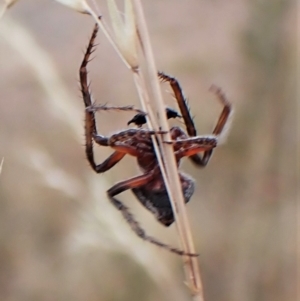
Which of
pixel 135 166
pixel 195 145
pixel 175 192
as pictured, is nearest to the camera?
pixel 175 192

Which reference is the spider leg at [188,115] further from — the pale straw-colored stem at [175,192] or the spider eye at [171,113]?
the pale straw-colored stem at [175,192]

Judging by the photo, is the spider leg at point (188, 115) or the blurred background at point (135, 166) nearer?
the spider leg at point (188, 115)

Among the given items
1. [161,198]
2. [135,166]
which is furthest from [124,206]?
[135,166]

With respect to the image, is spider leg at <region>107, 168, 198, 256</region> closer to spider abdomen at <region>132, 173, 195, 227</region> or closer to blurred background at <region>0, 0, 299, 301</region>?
→ spider abdomen at <region>132, 173, 195, 227</region>

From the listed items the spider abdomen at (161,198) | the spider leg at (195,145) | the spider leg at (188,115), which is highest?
the spider leg at (188,115)

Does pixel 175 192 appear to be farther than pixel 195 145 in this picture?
No

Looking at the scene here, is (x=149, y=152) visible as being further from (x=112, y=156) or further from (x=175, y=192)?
(x=175, y=192)

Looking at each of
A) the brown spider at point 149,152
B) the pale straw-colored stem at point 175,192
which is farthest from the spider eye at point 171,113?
the pale straw-colored stem at point 175,192

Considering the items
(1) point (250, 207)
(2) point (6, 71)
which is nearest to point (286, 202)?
(1) point (250, 207)

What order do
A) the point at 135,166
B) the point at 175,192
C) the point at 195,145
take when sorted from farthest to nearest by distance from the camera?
the point at 135,166
the point at 195,145
the point at 175,192
